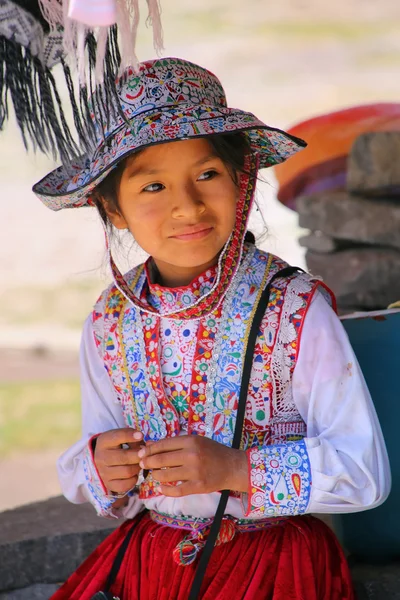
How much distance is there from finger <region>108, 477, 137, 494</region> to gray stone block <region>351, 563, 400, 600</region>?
57 cm

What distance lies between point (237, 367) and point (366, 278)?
1611mm

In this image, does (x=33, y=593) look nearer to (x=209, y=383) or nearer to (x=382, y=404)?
(x=209, y=383)

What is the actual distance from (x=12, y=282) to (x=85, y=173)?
20.2 ft

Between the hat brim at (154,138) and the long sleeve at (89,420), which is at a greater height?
the hat brim at (154,138)

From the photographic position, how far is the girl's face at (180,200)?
177 cm

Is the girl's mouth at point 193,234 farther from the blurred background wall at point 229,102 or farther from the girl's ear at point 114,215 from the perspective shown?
the blurred background wall at point 229,102

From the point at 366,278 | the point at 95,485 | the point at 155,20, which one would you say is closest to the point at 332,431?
the point at 95,485

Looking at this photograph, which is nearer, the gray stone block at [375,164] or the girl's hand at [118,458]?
the girl's hand at [118,458]

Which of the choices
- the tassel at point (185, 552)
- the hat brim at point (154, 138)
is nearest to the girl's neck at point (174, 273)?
the hat brim at point (154, 138)

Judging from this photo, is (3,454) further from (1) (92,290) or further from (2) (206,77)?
(2) (206,77)

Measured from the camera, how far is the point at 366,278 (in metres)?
3.32

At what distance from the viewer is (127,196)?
6.03 ft

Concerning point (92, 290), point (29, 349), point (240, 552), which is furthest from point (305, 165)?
point (92, 290)

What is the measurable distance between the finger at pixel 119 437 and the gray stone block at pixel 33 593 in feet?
2.54
